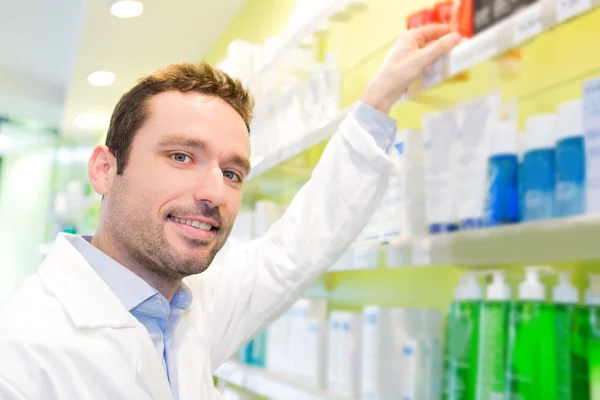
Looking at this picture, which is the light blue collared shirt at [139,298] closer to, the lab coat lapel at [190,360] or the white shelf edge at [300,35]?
the lab coat lapel at [190,360]

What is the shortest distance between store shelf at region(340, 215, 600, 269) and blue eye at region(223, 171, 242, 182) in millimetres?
340

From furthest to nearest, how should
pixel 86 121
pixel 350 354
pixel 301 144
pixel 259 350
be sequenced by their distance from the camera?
pixel 86 121, pixel 259 350, pixel 301 144, pixel 350 354

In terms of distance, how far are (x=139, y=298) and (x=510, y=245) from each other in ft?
2.15

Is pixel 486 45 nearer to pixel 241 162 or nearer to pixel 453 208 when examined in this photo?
pixel 453 208

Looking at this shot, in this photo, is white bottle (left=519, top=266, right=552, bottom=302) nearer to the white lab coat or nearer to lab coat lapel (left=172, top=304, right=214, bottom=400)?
the white lab coat

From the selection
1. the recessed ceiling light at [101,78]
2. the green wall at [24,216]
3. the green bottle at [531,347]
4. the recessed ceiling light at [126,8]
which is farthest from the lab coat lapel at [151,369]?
the green wall at [24,216]

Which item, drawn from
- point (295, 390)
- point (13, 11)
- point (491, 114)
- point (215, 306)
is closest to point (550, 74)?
point (491, 114)

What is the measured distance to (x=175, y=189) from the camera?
3.72ft

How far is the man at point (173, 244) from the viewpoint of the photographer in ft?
3.24

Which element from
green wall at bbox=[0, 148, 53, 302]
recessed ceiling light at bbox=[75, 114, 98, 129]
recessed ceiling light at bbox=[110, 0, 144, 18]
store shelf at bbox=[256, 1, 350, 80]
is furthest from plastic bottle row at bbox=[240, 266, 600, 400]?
green wall at bbox=[0, 148, 53, 302]

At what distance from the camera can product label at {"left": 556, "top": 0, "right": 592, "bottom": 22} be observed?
0.72 m

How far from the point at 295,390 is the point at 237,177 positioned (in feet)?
2.04

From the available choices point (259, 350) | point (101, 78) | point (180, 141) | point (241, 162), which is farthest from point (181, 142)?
point (101, 78)

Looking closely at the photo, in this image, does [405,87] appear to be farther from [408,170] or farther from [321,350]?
[321,350]
